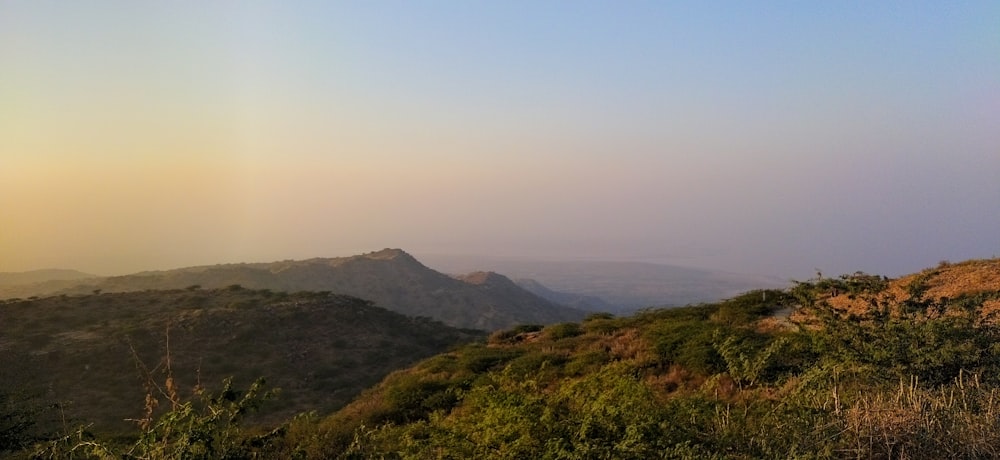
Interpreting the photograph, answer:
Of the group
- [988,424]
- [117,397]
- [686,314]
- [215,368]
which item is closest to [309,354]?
[215,368]

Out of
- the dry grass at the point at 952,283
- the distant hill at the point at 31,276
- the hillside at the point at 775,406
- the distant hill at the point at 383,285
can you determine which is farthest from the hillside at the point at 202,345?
the distant hill at the point at 31,276

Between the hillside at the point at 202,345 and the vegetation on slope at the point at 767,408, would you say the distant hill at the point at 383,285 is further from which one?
the vegetation on slope at the point at 767,408

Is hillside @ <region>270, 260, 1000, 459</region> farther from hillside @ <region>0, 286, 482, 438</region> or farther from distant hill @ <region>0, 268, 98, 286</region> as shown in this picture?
distant hill @ <region>0, 268, 98, 286</region>

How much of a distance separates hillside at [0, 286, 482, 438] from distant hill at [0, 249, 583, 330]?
28720mm

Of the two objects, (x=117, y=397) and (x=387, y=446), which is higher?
(x=387, y=446)

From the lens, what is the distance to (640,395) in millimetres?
5945

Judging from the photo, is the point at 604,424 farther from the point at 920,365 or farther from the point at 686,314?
the point at 686,314

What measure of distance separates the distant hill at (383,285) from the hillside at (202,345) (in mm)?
28720

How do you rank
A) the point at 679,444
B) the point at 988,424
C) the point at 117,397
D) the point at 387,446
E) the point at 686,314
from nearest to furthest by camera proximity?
the point at 679,444
the point at 988,424
the point at 387,446
the point at 686,314
the point at 117,397

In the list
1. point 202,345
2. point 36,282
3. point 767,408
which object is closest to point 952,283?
point 767,408

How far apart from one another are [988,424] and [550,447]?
386 cm

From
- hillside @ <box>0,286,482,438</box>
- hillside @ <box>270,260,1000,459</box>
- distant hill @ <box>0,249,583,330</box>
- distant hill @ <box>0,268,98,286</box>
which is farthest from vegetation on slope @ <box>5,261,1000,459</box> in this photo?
distant hill @ <box>0,268,98,286</box>

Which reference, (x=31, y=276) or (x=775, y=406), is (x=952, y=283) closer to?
(x=775, y=406)

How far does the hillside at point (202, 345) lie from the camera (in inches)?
909
